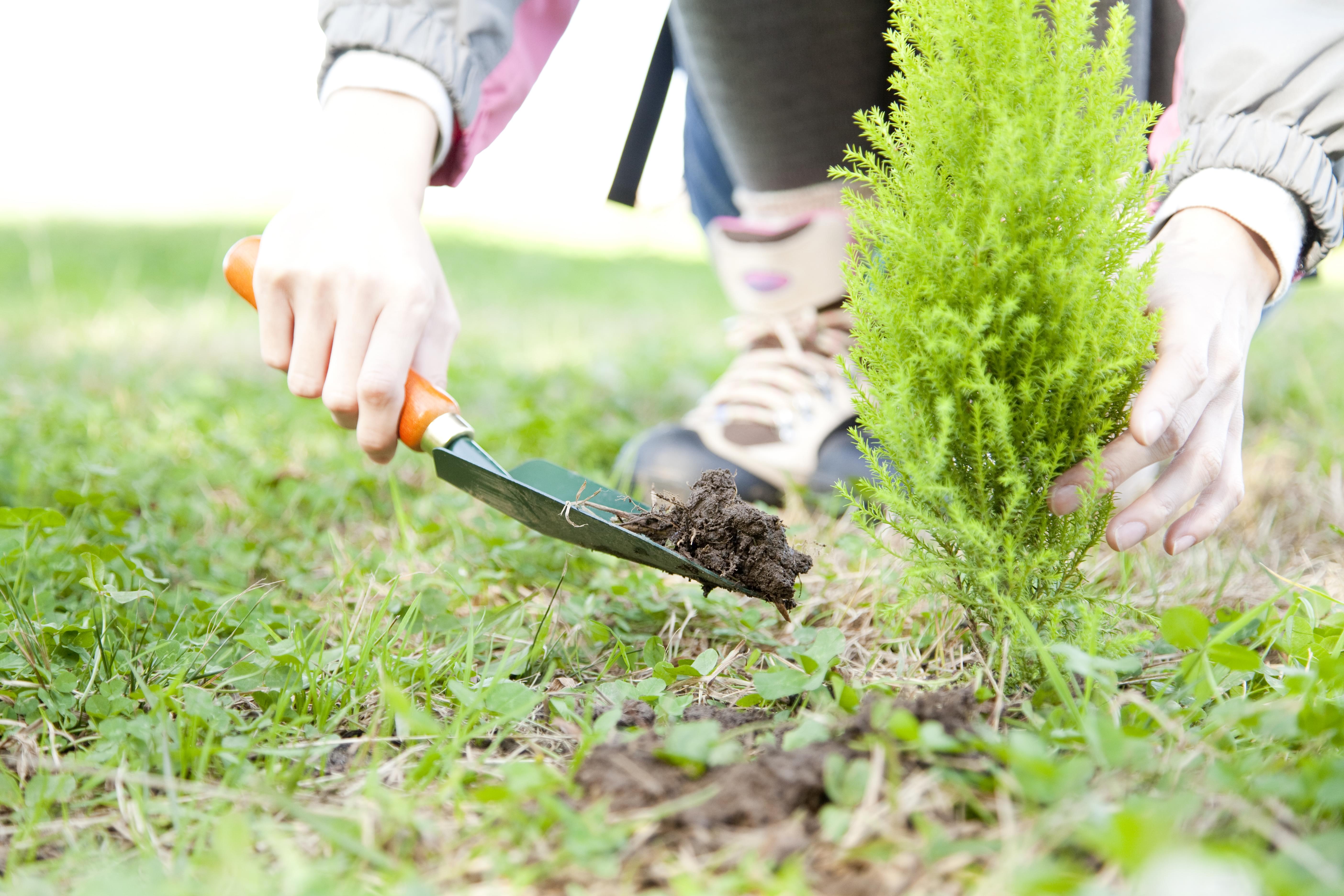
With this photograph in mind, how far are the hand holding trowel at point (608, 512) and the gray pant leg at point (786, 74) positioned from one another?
65.9 inches

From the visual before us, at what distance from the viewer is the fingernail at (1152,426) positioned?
1.32 metres

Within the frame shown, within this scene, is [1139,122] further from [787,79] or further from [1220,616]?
[787,79]

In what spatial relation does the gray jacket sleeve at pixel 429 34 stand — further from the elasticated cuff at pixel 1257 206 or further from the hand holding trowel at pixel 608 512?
the elasticated cuff at pixel 1257 206

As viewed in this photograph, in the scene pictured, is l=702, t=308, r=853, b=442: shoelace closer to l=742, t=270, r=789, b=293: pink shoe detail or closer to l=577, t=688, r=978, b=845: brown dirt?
l=742, t=270, r=789, b=293: pink shoe detail

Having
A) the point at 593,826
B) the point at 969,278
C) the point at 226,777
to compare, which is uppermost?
the point at 969,278

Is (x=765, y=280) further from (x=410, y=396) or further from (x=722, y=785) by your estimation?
(x=722, y=785)

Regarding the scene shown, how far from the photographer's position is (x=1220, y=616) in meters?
1.61

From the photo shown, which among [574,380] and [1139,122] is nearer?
[1139,122]

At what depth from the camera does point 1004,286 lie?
1344mm

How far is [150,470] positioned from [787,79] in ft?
7.90

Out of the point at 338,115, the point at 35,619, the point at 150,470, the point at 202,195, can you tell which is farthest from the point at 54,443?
the point at 202,195

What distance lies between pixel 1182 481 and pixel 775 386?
1.66 metres

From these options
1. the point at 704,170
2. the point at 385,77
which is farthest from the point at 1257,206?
the point at 704,170

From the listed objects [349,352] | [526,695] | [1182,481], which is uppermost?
[1182,481]
